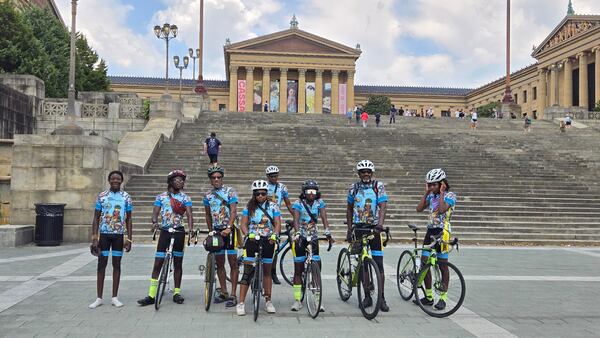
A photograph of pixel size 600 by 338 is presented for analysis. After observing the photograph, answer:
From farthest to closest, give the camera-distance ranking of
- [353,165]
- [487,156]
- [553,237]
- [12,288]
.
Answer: [487,156] → [353,165] → [553,237] → [12,288]

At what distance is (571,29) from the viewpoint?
74.1m

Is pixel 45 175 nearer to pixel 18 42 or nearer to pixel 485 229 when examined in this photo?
pixel 485 229

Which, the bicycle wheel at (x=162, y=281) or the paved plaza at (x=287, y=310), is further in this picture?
the bicycle wheel at (x=162, y=281)

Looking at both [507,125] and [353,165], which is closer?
[353,165]

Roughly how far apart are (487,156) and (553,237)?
865cm

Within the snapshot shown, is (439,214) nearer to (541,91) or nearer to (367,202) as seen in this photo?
(367,202)

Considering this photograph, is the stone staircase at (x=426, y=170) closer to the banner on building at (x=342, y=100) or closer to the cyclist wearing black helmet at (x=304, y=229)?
the cyclist wearing black helmet at (x=304, y=229)

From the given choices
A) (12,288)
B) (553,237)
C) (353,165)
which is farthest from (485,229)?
(12,288)

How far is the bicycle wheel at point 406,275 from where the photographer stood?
7.23 meters

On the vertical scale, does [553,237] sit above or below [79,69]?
below

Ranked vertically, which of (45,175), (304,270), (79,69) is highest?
(79,69)

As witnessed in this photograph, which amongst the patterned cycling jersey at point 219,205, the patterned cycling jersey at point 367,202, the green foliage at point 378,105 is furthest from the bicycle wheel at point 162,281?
the green foliage at point 378,105

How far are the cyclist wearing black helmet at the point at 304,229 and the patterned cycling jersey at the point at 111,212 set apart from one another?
7.37 feet

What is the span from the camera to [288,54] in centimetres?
8300
